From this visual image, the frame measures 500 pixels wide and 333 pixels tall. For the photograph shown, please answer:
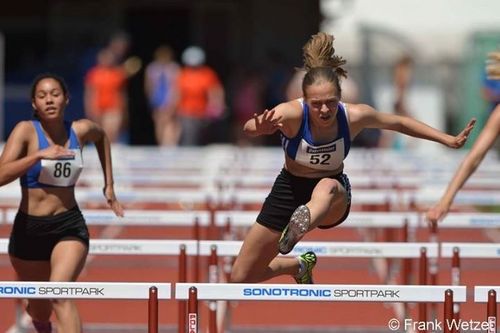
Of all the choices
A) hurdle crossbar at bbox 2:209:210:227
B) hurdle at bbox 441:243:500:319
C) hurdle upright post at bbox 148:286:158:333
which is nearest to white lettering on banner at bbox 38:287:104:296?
hurdle upright post at bbox 148:286:158:333

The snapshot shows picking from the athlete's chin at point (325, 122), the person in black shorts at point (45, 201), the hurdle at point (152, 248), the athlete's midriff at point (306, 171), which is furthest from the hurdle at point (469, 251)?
the person in black shorts at point (45, 201)

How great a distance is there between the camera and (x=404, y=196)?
1462cm

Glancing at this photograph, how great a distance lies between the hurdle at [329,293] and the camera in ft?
23.0

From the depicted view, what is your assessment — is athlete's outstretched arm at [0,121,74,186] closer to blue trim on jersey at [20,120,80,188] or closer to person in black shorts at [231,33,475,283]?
blue trim on jersey at [20,120,80,188]

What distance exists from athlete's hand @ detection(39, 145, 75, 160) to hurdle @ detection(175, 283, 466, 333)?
1589 mm

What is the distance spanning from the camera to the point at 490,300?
22.7ft

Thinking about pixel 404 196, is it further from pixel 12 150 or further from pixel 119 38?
pixel 119 38

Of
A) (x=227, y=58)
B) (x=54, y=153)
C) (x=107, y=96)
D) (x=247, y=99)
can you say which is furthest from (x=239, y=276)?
(x=227, y=58)

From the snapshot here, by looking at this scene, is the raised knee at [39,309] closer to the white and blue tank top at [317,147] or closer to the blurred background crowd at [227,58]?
the white and blue tank top at [317,147]

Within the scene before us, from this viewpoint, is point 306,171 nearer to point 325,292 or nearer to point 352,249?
point 352,249

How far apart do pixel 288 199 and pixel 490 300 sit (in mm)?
1978

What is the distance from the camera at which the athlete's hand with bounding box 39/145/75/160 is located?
27.0 ft

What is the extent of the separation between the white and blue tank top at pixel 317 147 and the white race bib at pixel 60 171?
1300mm

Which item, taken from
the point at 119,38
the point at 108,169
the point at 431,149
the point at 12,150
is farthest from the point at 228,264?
the point at 431,149
